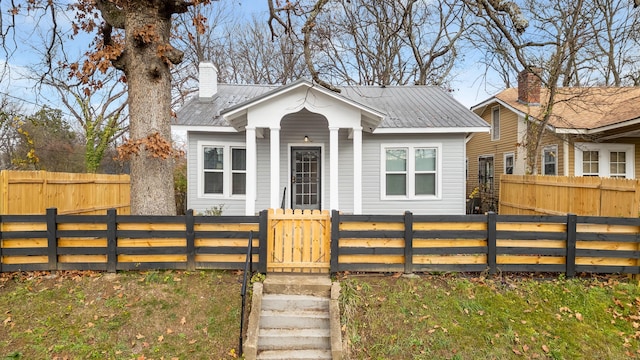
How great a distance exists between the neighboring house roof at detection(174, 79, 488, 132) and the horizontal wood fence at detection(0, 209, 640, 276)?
3.49m

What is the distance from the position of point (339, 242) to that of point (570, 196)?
236 inches

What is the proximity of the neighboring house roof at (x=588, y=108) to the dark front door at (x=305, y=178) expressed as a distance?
7840mm

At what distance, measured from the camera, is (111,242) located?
5.26 m

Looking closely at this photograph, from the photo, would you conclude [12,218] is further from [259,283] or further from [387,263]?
[387,263]

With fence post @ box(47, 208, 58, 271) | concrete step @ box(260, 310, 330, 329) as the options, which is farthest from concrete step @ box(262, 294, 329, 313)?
fence post @ box(47, 208, 58, 271)

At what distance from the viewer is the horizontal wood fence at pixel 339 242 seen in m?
5.28

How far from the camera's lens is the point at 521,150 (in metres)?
13.6

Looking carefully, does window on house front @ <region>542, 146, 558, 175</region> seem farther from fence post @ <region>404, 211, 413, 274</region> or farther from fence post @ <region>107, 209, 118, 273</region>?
fence post @ <region>107, 209, 118, 273</region>

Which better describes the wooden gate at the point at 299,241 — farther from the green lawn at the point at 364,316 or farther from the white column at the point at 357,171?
the white column at the point at 357,171

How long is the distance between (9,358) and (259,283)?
9.75ft

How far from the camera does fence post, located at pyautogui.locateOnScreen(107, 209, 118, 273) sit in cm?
526

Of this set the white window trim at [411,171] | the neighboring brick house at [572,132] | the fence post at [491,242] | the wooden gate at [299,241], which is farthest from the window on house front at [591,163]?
the wooden gate at [299,241]

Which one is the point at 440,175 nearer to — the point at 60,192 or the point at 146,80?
the point at 146,80

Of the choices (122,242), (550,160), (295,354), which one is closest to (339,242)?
(295,354)
